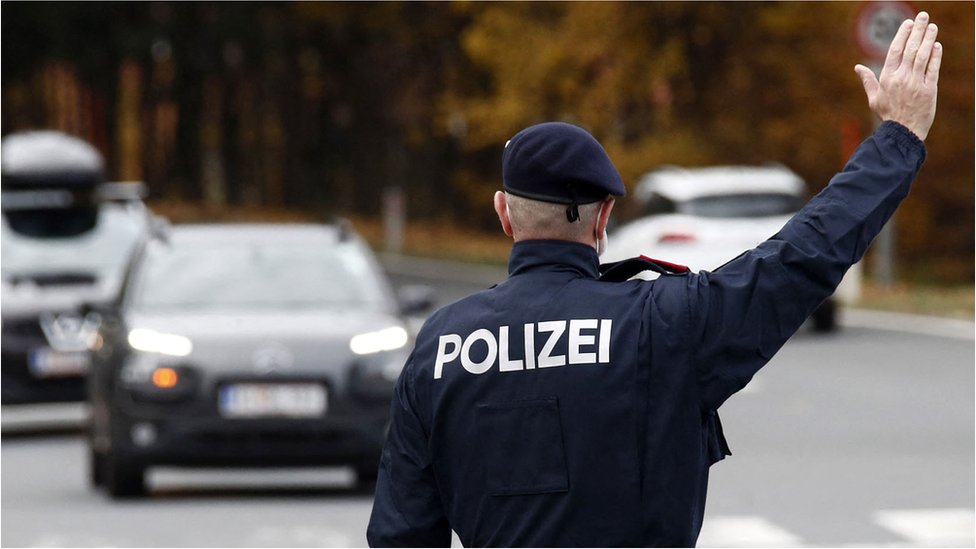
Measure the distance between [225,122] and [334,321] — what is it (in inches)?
1906

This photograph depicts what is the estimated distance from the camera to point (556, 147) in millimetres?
4160

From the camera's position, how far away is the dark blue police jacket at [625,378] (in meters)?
3.94

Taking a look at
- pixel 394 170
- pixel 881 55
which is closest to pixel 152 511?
pixel 881 55

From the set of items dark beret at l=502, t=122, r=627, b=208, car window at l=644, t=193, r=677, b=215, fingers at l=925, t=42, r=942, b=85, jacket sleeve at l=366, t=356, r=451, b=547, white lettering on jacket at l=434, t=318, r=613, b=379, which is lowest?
car window at l=644, t=193, r=677, b=215

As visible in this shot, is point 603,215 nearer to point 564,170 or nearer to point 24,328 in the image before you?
point 564,170

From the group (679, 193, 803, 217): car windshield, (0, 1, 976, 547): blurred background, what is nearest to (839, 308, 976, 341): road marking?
(0, 1, 976, 547): blurred background

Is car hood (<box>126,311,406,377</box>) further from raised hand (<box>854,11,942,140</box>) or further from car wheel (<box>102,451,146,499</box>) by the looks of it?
raised hand (<box>854,11,942,140</box>)

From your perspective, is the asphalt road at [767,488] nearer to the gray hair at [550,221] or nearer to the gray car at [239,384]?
the gray car at [239,384]

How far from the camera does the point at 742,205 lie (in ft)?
74.9

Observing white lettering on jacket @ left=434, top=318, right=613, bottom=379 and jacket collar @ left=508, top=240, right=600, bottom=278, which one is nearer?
white lettering on jacket @ left=434, top=318, right=613, bottom=379

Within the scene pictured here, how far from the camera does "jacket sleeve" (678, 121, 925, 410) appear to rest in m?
3.92

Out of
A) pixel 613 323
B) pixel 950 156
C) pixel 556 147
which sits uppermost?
pixel 556 147

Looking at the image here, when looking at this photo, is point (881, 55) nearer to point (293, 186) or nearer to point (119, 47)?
point (119, 47)

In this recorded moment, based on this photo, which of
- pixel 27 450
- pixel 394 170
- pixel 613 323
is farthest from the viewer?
pixel 394 170
